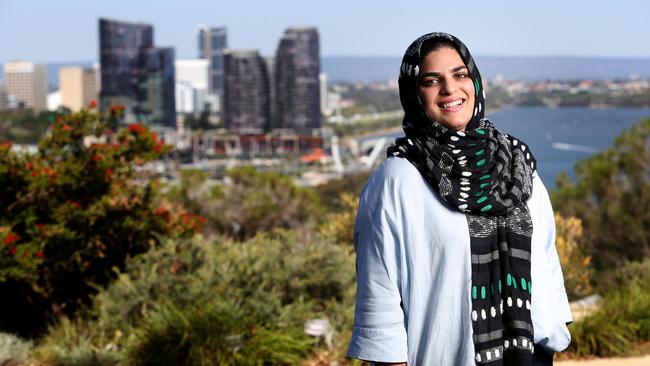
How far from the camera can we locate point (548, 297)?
1.72m

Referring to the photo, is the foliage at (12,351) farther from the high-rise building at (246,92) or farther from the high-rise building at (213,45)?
the high-rise building at (213,45)

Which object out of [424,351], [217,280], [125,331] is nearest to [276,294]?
[217,280]

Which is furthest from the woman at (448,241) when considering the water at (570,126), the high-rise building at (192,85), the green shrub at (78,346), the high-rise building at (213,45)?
the high-rise building at (213,45)

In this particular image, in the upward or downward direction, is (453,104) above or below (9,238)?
above

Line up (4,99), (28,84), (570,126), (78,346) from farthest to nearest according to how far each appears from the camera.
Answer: (28,84)
(4,99)
(570,126)
(78,346)

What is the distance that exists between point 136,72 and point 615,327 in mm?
110572

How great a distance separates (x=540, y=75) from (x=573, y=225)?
121 meters

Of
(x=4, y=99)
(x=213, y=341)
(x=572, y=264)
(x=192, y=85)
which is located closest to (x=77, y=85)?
(x=4, y=99)

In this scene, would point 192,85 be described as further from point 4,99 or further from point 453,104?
point 453,104

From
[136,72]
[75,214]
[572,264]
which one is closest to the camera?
[75,214]

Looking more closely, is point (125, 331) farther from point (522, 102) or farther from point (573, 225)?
point (522, 102)

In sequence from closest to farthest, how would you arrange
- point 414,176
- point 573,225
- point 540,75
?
point 414,176
point 573,225
point 540,75

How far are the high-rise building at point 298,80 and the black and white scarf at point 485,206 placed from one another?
107 m

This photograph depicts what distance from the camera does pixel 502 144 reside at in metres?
1.71
